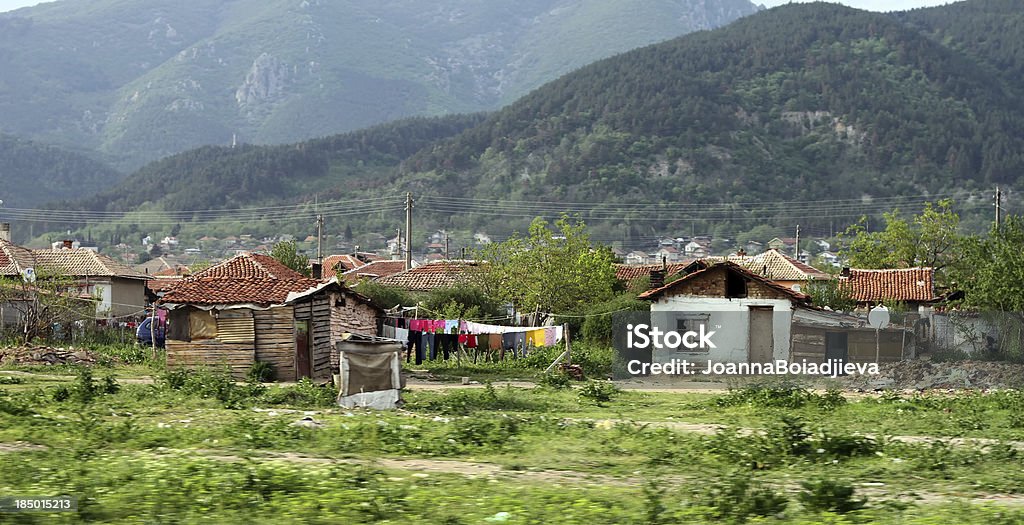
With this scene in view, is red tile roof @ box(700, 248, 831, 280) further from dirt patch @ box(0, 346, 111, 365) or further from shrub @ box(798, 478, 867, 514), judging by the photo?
shrub @ box(798, 478, 867, 514)

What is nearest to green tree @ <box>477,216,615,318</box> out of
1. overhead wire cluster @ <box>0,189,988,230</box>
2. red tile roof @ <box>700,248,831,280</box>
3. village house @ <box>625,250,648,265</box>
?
red tile roof @ <box>700,248,831,280</box>

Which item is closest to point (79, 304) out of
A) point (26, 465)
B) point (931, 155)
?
point (26, 465)

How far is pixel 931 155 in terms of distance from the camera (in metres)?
184

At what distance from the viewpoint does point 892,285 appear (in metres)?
58.6

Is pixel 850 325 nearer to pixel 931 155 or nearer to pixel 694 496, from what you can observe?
pixel 694 496

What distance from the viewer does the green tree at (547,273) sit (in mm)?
56375

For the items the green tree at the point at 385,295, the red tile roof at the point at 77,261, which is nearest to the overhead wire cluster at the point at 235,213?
the red tile roof at the point at 77,261

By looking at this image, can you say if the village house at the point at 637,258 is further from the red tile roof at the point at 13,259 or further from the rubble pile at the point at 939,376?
the rubble pile at the point at 939,376

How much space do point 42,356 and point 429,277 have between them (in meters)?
35.8

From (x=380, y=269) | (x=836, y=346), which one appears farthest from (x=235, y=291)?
(x=380, y=269)

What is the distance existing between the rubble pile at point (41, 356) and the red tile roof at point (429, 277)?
2964cm

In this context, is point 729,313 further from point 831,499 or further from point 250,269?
point 831,499

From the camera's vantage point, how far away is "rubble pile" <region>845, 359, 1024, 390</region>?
106ft

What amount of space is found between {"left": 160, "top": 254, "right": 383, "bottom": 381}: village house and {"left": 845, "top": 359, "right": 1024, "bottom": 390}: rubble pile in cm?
1586
